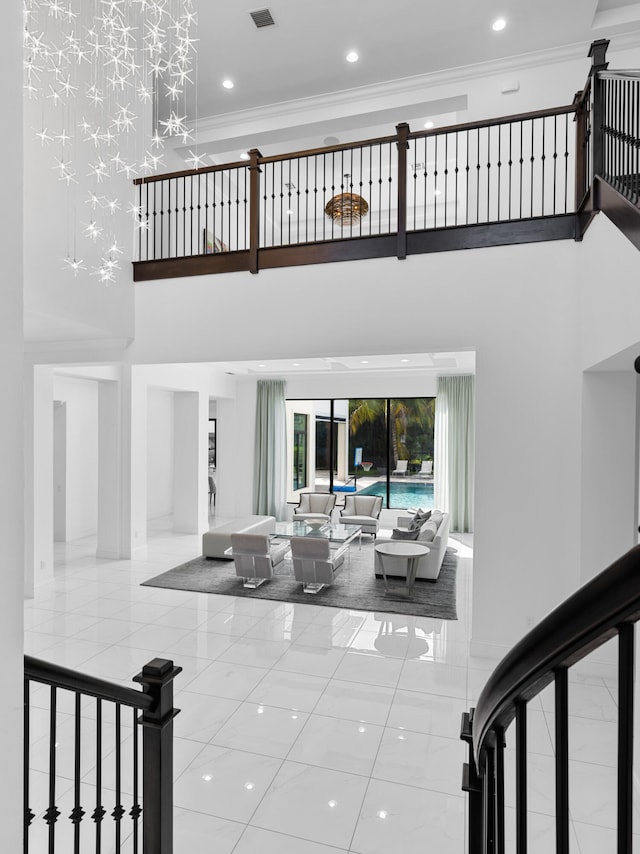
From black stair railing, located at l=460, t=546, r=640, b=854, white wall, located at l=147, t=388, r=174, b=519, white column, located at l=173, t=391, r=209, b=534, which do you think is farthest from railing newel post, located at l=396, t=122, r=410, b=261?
white wall, located at l=147, t=388, r=174, b=519

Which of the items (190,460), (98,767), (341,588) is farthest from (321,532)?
(98,767)

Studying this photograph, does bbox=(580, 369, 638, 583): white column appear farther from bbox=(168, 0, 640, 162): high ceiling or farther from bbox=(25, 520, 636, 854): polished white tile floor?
bbox=(168, 0, 640, 162): high ceiling

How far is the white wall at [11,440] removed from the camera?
1.01 m

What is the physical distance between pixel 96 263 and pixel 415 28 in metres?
4.66

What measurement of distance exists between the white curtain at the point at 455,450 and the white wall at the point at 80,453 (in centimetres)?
675

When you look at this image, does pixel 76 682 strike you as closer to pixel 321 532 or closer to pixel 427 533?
pixel 427 533

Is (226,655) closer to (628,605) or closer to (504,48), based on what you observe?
(628,605)

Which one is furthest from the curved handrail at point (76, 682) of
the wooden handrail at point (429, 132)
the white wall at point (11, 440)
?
the wooden handrail at point (429, 132)

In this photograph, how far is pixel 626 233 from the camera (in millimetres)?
2826

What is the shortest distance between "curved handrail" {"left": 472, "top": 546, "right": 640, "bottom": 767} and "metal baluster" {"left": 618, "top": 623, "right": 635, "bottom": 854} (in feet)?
0.08

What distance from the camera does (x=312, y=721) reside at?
11.8ft

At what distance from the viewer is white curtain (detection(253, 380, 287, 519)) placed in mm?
11125

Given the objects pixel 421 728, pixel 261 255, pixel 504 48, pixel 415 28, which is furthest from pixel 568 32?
pixel 421 728

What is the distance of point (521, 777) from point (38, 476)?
6.92m
